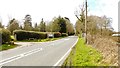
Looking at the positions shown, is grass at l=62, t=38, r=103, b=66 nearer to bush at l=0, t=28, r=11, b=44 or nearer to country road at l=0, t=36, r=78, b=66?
country road at l=0, t=36, r=78, b=66

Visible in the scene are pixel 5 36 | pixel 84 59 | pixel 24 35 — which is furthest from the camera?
pixel 24 35

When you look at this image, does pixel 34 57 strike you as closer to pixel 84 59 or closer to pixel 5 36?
pixel 84 59

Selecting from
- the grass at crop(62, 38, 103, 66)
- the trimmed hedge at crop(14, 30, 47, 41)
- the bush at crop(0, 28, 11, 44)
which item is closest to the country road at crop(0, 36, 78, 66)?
the grass at crop(62, 38, 103, 66)

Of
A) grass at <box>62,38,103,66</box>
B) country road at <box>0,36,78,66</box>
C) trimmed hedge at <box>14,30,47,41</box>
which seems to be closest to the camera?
grass at <box>62,38,103,66</box>

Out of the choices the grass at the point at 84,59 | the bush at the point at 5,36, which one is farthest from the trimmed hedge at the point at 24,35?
the grass at the point at 84,59

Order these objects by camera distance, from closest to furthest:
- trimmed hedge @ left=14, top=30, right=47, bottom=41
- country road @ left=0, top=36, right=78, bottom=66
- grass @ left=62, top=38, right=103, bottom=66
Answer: grass @ left=62, top=38, right=103, bottom=66 → country road @ left=0, top=36, right=78, bottom=66 → trimmed hedge @ left=14, top=30, right=47, bottom=41

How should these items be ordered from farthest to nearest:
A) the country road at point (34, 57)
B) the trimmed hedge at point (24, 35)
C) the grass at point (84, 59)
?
the trimmed hedge at point (24, 35), the country road at point (34, 57), the grass at point (84, 59)

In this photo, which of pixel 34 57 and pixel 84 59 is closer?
pixel 84 59

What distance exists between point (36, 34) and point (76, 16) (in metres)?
12.9

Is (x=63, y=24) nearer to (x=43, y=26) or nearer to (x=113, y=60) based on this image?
(x=43, y=26)

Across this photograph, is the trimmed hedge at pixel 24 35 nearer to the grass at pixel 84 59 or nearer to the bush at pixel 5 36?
the bush at pixel 5 36

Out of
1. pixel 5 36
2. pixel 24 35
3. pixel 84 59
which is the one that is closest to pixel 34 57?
pixel 84 59

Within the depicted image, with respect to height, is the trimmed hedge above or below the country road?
above

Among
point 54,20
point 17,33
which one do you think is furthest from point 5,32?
point 54,20
